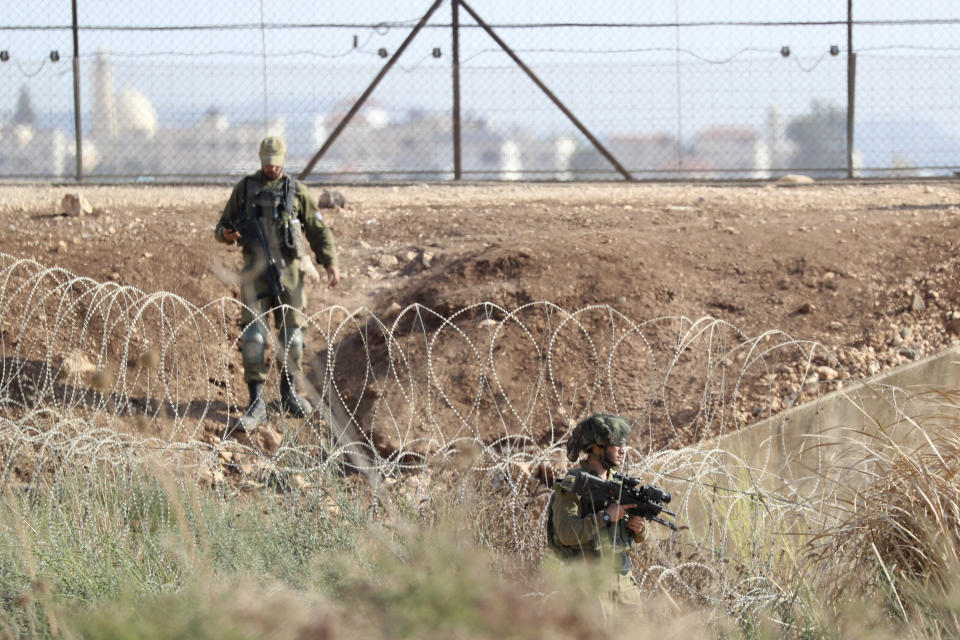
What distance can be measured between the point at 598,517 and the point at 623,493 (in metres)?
0.11

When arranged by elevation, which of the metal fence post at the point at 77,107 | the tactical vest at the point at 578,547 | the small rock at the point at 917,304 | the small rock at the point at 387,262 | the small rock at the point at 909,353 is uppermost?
the metal fence post at the point at 77,107

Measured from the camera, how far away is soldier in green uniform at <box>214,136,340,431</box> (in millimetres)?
5949

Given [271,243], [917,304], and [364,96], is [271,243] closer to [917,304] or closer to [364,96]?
[917,304]

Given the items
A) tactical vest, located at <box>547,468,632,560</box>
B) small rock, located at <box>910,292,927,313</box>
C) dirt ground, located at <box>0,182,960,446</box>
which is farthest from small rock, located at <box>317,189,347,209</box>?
tactical vest, located at <box>547,468,632,560</box>

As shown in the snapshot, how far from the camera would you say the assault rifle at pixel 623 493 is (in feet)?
11.0

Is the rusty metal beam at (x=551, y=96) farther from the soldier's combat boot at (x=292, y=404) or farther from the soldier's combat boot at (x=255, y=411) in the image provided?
the soldier's combat boot at (x=255, y=411)

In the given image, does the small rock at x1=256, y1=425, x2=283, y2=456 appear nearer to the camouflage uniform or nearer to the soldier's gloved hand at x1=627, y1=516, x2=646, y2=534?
the camouflage uniform

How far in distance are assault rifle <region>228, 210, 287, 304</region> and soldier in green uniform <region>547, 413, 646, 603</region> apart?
2846 mm

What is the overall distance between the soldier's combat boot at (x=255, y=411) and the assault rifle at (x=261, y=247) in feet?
1.88

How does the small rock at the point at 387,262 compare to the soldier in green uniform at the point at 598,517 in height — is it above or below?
above

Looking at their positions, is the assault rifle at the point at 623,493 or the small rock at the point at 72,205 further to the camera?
the small rock at the point at 72,205

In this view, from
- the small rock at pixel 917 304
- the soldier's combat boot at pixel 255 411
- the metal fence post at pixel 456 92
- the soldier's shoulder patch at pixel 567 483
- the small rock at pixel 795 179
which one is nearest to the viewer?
the soldier's shoulder patch at pixel 567 483

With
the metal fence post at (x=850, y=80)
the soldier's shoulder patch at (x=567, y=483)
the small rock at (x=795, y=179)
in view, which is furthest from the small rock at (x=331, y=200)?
the soldier's shoulder patch at (x=567, y=483)

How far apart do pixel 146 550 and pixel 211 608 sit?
72.7 inches
